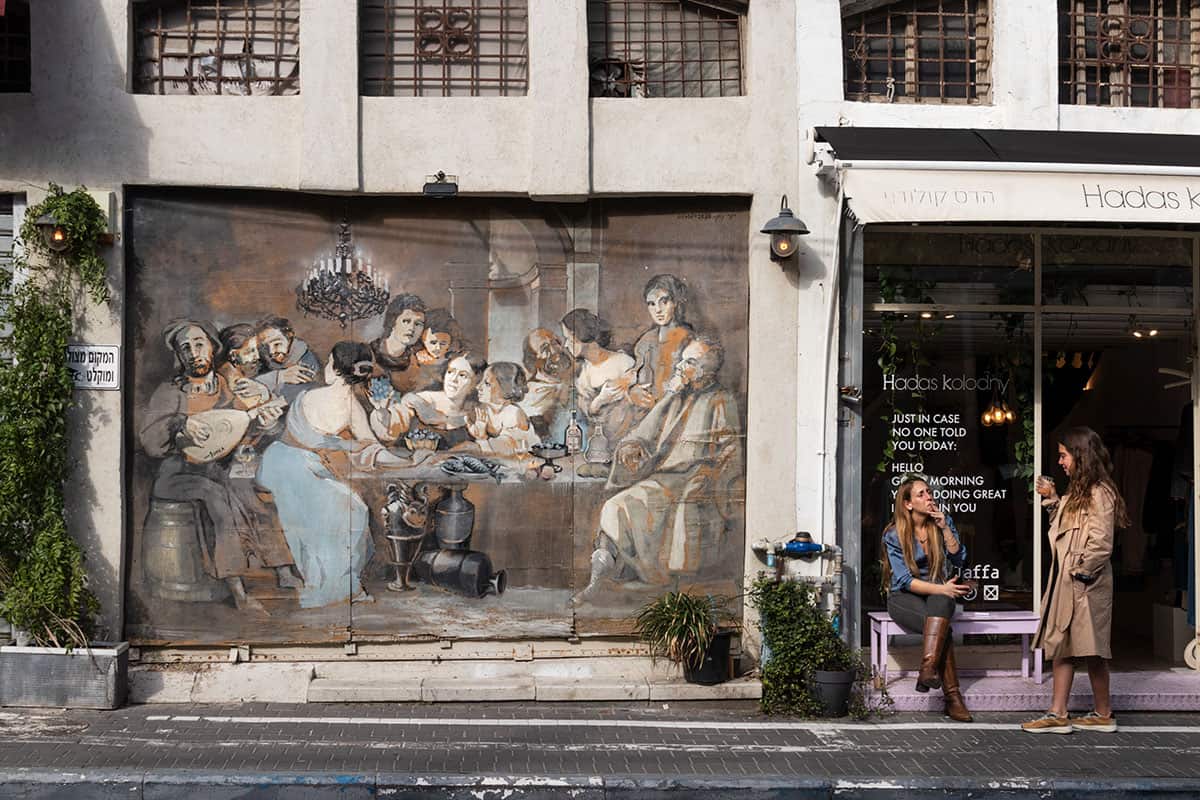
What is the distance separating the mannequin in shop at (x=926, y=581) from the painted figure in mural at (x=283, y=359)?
14.7ft

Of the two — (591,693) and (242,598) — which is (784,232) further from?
(242,598)

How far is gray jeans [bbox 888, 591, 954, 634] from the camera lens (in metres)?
9.09

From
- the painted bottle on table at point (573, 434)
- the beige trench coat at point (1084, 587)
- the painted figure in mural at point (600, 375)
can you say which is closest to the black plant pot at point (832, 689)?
the beige trench coat at point (1084, 587)

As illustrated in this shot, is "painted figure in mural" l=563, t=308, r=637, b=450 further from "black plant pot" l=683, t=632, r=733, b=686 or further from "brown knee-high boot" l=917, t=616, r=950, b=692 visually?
"brown knee-high boot" l=917, t=616, r=950, b=692

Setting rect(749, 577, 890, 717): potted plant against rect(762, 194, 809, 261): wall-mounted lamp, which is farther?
A: rect(762, 194, 809, 261): wall-mounted lamp

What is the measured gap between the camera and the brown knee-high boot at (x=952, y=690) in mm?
9164

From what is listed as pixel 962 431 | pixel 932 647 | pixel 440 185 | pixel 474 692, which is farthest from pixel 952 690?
pixel 440 185

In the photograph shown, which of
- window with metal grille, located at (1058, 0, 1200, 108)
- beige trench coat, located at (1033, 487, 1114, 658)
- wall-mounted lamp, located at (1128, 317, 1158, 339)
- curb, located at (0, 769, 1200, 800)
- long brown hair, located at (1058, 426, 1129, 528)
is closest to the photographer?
curb, located at (0, 769, 1200, 800)

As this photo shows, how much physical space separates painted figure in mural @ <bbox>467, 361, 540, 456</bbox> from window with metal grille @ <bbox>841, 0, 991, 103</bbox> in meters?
3.44

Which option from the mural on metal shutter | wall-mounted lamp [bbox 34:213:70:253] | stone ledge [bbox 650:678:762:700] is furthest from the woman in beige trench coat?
wall-mounted lamp [bbox 34:213:70:253]

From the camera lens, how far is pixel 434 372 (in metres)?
9.84

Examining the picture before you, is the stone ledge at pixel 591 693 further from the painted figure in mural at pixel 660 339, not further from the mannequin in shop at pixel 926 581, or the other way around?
the painted figure in mural at pixel 660 339

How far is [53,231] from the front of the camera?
9.18 m

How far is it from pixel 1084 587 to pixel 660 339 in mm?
3519
